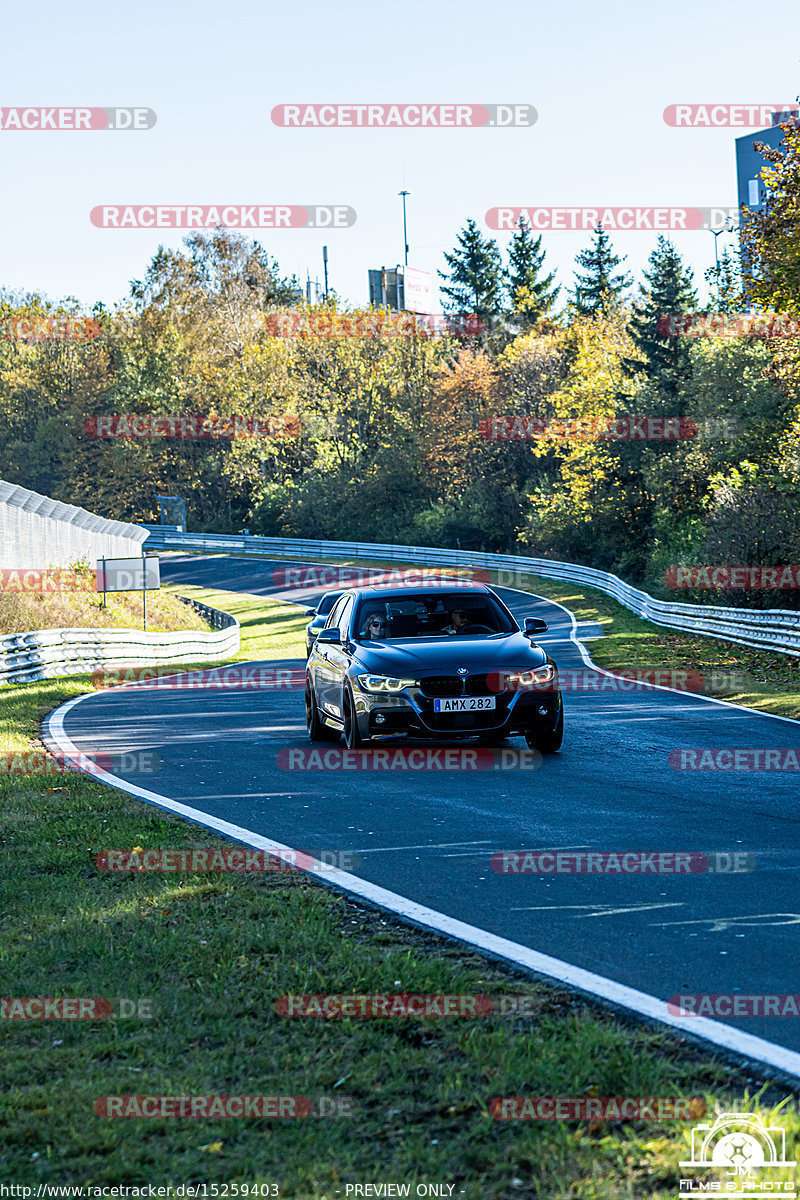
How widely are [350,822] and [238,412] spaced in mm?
73490

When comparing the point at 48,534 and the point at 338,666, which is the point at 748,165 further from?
the point at 338,666

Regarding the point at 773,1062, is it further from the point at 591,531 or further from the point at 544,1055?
the point at 591,531

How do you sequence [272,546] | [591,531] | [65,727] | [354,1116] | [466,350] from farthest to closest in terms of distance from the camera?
[466,350]
[272,546]
[591,531]
[65,727]
[354,1116]

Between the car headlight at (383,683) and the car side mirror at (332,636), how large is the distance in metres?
1.08

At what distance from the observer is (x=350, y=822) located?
352 inches

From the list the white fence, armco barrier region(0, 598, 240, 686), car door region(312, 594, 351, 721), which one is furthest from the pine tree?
car door region(312, 594, 351, 721)

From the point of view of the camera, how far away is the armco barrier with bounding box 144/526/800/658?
82.5 feet

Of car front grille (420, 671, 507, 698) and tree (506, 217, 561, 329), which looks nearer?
car front grille (420, 671, 507, 698)

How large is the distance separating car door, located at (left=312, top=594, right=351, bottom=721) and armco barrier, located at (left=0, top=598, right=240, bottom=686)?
926cm

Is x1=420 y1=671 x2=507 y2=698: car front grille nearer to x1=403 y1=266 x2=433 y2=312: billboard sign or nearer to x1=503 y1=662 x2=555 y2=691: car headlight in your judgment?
x1=503 y1=662 x2=555 y2=691: car headlight

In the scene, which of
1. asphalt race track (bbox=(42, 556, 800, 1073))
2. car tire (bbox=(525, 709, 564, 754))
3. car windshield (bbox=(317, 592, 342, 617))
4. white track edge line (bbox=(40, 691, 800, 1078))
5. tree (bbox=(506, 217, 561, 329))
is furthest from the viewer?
tree (bbox=(506, 217, 561, 329))

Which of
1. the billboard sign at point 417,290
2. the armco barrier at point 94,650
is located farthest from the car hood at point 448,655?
the billboard sign at point 417,290

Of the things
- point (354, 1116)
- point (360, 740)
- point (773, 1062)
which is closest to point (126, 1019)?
point (354, 1116)

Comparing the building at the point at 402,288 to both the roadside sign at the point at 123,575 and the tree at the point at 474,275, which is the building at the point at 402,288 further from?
the roadside sign at the point at 123,575
